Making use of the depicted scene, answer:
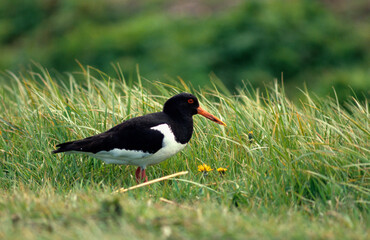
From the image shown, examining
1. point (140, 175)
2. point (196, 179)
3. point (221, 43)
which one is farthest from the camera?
point (221, 43)

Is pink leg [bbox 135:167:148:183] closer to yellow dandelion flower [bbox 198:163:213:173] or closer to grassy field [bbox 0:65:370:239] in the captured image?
grassy field [bbox 0:65:370:239]

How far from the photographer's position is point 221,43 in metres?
14.4

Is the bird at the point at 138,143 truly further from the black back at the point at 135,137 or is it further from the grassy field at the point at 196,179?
the grassy field at the point at 196,179

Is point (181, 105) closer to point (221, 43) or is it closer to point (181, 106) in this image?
point (181, 106)

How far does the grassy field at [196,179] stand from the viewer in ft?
11.8

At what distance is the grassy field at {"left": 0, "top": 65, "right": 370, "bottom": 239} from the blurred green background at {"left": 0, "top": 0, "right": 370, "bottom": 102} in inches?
256

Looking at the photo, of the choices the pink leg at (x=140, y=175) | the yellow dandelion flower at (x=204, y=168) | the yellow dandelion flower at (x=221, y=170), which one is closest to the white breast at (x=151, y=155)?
the pink leg at (x=140, y=175)

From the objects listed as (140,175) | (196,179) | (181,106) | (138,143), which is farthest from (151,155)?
(181,106)

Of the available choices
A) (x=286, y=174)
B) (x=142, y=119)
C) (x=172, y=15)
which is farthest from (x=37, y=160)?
(x=172, y=15)

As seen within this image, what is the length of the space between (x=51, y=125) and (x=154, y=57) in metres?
8.50

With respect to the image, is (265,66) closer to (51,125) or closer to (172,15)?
(172,15)

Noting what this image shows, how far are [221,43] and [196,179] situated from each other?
31.8 feet

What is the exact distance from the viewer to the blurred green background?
44.9 feet

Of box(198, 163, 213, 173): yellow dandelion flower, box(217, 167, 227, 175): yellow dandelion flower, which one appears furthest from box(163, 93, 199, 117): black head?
box(217, 167, 227, 175): yellow dandelion flower
